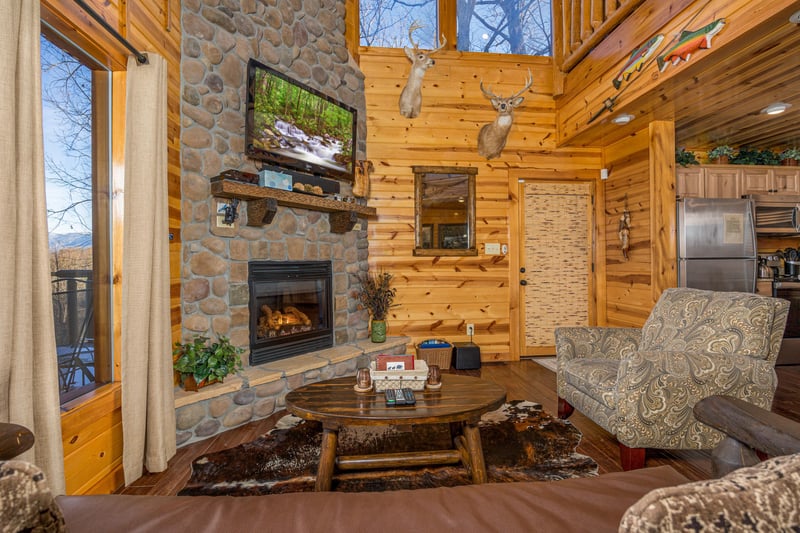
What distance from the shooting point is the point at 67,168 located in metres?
1.90

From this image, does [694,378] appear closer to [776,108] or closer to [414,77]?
[776,108]

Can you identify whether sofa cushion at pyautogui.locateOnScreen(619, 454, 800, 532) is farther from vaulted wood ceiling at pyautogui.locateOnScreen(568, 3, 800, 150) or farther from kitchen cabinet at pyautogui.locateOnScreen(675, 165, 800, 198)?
kitchen cabinet at pyautogui.locateOnScreen(675, 165, 800, 198)

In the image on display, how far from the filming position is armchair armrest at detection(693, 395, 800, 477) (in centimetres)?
82

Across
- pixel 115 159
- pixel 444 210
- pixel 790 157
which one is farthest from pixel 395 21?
pixel 790 157

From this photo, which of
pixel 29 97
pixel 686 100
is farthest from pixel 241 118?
pixel 686 100

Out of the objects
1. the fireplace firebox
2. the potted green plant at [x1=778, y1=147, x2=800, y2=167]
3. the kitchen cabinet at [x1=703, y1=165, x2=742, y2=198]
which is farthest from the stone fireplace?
the potted green plant at [x1=778, y1=147, x2=800, y2=167]

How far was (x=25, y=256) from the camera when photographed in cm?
140

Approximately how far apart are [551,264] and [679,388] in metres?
2.90

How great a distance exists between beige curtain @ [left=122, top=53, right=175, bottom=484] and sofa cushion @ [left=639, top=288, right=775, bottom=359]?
2812 mm

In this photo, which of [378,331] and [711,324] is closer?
[711,324]

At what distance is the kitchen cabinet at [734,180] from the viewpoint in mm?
4074

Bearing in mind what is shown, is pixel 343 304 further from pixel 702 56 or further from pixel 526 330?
pixel 702 56

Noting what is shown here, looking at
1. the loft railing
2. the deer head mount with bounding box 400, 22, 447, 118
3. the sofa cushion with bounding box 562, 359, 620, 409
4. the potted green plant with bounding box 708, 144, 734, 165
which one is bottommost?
the sofa cushion with bounding box 562, 359, 620, 409

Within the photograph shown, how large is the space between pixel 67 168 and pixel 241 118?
4.62ft
